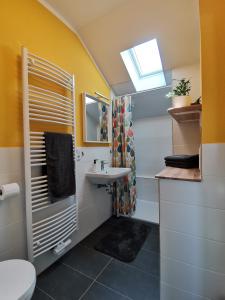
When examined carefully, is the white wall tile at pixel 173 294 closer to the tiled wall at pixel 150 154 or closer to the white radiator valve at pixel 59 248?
the white radiator valve at pixel 59 248

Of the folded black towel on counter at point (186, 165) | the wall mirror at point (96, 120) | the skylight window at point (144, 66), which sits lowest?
the folded black towel on counter at point (186, 165)

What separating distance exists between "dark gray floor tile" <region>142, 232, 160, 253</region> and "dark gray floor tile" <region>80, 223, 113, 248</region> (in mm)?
536

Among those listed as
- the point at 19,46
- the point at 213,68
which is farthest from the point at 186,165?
the point at 19,46

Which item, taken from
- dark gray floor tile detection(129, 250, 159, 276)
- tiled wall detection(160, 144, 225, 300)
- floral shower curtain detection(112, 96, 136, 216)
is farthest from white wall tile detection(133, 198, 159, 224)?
tiled wall detection(160, 144, 225, 300)

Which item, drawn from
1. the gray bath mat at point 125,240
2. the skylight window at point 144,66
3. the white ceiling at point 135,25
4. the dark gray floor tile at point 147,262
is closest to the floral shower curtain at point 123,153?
the gray bath mat at point 125,240

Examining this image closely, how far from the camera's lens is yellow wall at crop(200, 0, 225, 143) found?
0.89 metres

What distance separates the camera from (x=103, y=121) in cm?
249

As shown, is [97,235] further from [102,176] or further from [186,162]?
[186,162]

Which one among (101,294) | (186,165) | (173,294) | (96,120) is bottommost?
(101,294)

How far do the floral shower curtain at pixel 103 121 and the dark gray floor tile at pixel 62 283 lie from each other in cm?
160

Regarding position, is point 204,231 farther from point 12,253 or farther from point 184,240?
point 12,253

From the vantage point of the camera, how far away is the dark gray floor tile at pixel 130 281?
4.22ft

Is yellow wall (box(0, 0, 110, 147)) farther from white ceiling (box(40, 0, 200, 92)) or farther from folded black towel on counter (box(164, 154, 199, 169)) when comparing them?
folded black towel on counter (box(164, 154, 199, 169))

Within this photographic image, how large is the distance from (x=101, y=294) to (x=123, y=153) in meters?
1.72
